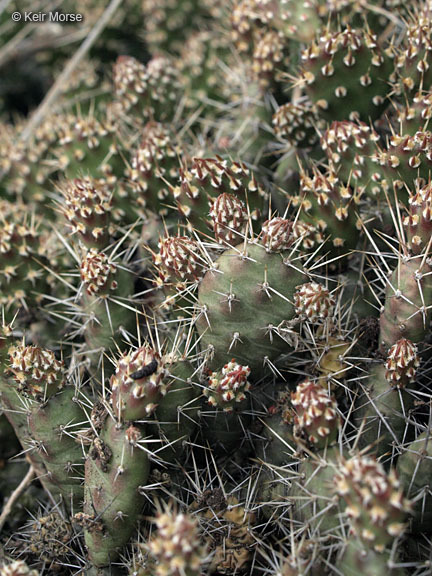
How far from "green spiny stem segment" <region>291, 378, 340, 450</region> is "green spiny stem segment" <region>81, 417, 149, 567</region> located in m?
0.57

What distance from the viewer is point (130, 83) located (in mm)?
3336

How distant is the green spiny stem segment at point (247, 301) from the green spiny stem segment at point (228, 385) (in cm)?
9

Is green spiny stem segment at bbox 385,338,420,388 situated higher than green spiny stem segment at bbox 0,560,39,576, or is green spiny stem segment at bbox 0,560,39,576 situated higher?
green spiny stem segment at bbox 385,338,420,388

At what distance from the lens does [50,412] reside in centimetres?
231

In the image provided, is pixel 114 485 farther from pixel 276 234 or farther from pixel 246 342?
pixel 276 234

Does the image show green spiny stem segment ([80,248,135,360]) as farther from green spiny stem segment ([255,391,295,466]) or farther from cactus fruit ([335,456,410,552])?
cactus fruit ([335,456,410,552])

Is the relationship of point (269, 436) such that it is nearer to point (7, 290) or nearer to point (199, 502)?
point (199, 502)

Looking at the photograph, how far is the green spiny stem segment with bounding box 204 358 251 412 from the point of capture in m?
2.15

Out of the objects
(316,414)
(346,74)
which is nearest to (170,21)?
(346,74)

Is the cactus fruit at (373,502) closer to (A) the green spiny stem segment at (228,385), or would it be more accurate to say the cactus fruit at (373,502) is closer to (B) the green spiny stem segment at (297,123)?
(A) the green spiny stem segment at (228,385)

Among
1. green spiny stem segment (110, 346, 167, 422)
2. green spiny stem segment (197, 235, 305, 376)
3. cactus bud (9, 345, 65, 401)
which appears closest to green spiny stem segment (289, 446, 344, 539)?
green spiny stem segment (197, 235, 305, 376)

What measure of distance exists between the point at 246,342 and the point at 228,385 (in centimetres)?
18

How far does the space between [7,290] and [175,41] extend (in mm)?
2831

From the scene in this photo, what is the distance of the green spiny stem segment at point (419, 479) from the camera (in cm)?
200
